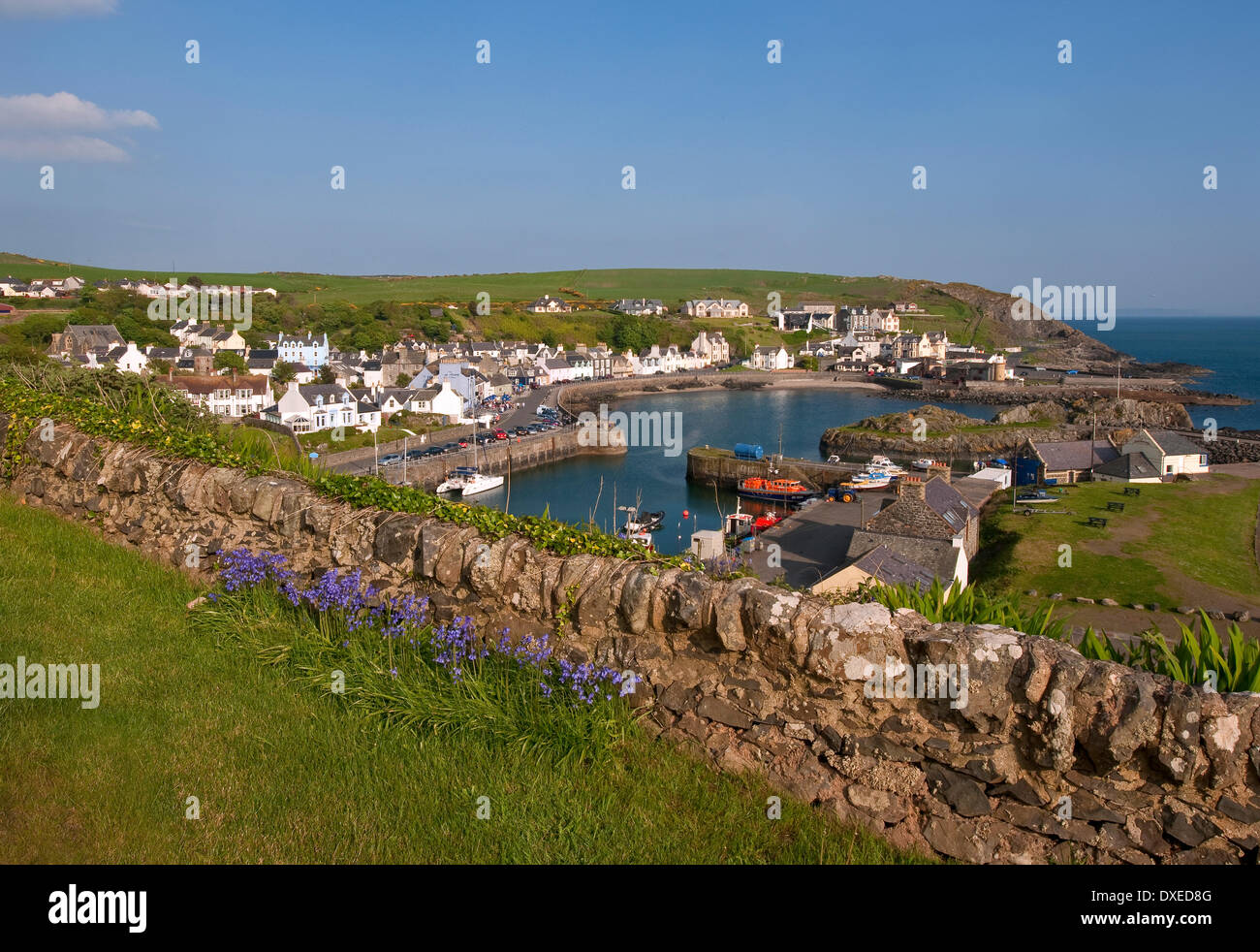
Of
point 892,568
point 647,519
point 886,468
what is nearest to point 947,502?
point 892,568

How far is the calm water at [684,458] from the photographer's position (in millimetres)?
50281

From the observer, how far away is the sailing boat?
52.7 m

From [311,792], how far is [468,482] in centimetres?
4968

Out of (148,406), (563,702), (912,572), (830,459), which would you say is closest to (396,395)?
(830,459)

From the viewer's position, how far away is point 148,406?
959 centimetres

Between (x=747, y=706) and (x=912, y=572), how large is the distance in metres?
16.6

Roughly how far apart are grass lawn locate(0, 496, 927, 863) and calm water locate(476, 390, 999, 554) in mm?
13247

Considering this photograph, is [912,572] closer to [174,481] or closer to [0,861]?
[174,481]

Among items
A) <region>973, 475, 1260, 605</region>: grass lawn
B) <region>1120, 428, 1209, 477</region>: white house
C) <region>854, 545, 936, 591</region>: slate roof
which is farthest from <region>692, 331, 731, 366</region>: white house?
<region>854, 545, 936, 591</region>: slate roof

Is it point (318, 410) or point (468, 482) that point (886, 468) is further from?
point (318, 410)

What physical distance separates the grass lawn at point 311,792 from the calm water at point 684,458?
13.2m

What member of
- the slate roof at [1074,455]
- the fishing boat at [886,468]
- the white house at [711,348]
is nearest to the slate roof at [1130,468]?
the slate roof at [1074,455]

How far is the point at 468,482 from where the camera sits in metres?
53.5

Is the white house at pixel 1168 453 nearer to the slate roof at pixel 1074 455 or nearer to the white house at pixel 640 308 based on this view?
the slate roof at pixel 1074 455
